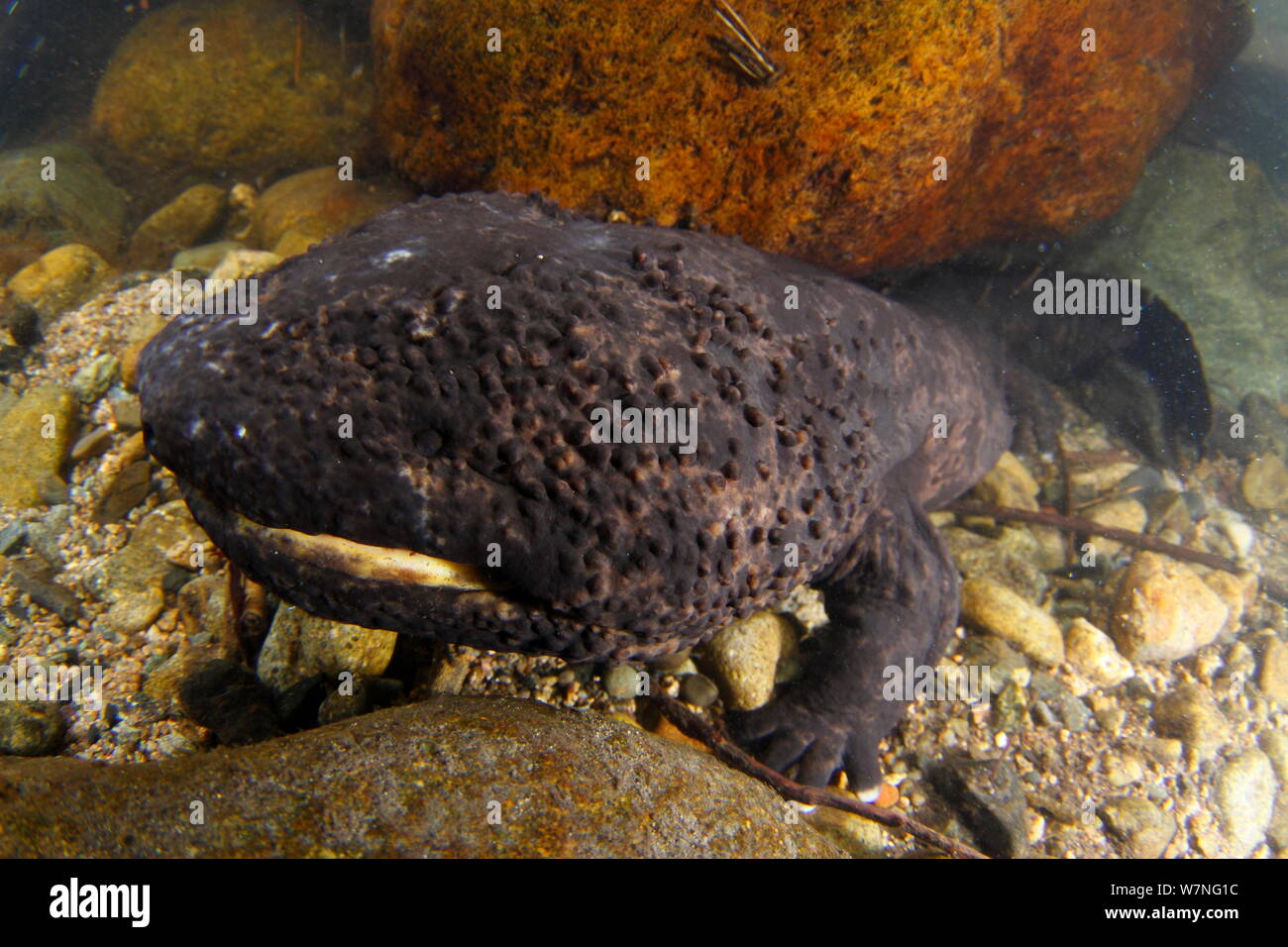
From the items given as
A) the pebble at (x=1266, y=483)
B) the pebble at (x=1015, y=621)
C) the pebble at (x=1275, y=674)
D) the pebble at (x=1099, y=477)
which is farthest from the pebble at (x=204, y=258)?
the pebble at (x=1266, y=483)

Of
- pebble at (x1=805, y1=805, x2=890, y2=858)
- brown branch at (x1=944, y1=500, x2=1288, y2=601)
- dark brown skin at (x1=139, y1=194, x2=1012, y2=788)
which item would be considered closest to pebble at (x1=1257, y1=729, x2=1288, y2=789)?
brown branch at (x1=944, y1=500, x2=1288, y2=601)

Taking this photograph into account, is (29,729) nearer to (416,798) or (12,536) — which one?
(12,536)

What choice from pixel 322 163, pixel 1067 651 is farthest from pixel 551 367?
pixel 322 163

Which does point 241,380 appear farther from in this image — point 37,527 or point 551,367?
point 37,527

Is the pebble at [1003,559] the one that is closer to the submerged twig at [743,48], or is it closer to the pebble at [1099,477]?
the pebble at [1099,477]

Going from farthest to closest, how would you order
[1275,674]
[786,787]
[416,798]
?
[1275,674], [786,787], [416,798]

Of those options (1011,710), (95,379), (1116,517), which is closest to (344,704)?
(95,379)

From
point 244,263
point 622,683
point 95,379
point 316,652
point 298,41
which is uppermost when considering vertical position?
point 298,41

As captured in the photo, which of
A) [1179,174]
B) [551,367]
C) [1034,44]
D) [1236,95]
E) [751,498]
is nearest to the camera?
[551,367]
